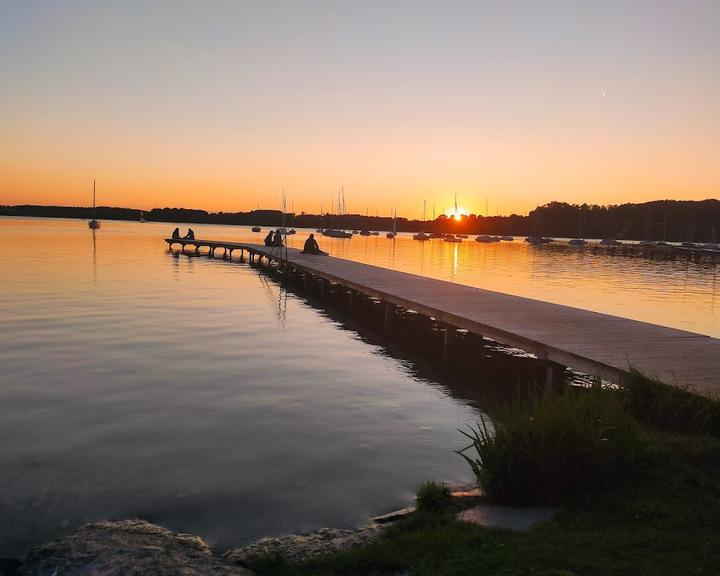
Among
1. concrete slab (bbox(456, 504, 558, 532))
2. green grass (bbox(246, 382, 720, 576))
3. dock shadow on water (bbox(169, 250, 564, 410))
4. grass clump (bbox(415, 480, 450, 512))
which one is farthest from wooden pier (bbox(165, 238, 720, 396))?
grass clump (bbox(415, 480, 450, 512))

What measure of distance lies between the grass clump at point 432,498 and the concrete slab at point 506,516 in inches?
13.6

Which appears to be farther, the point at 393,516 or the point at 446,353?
the point at 446,353

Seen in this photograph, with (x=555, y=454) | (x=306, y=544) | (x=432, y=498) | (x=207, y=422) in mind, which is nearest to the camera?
(x=306, y=544)

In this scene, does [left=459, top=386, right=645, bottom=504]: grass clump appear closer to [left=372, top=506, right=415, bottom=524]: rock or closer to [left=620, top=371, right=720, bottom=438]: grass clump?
[left=372, top=506, right=415, bottom=524]: rock

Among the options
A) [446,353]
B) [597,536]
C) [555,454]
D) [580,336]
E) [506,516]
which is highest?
[580,336]

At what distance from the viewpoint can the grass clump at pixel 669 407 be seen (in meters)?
6.38

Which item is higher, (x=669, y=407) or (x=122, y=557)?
(x=669, y=407)

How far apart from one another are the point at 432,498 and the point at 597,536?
68.0 inches

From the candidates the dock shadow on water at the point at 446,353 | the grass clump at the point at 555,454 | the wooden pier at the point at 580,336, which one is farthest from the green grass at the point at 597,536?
the wooden pier at the point at 580,336

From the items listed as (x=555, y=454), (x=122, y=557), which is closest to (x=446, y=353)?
(x=555, y=454)

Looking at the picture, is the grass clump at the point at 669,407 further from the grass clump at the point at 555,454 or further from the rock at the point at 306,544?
the rock at the point at 306,544

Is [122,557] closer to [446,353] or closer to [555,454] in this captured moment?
[555,454]

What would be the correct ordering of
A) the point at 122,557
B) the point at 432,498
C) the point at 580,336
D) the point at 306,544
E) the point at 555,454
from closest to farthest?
→ the point at 122,557 < the point at 306,544 < the point at 555,454 < the point at 432,498 < the point at 580,336

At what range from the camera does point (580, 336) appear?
10.5m
